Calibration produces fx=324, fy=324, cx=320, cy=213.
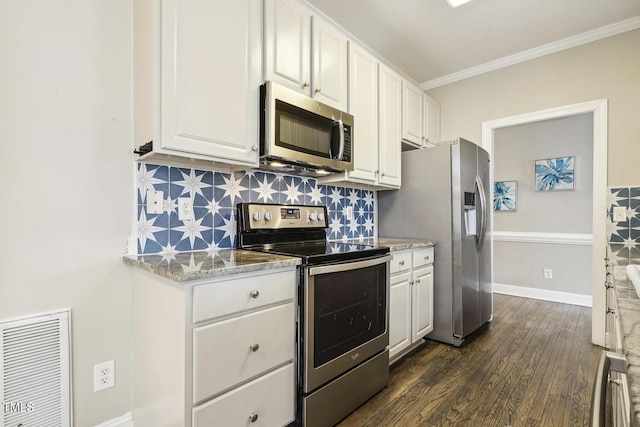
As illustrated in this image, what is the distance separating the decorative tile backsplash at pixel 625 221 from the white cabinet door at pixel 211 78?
2.92 metres

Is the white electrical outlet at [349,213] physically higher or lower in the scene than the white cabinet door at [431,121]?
lower

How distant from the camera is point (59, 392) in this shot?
4.63ft

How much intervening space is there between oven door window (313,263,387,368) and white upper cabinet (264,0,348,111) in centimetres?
113

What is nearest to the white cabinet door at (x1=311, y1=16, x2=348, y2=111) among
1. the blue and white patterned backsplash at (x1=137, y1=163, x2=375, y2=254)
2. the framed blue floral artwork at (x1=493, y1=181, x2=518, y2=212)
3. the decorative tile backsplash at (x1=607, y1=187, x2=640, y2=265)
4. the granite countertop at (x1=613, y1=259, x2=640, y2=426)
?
the blue and white patterned backsplash at (x1=137, y1=163, x2=375, y2=254)

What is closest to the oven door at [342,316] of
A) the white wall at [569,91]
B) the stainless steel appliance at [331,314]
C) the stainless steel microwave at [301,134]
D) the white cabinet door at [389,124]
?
the stainless steel appliance at [331,314]

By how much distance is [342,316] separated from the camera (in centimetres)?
175

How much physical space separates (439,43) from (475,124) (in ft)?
3.18

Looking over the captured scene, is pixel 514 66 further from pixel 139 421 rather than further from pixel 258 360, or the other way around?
pixel 139 421

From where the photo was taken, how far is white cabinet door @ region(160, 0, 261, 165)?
1409 millimetres

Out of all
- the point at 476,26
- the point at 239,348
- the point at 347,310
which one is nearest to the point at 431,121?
the point at 476,26

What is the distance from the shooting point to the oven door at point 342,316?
1.57 metres

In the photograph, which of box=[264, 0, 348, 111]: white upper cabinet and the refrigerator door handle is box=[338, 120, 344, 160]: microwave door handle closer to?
box=[264, 0, 348, 111]: white upper cabinet

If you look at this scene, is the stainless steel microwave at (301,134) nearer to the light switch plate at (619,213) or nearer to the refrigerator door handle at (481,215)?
the refrigerator door handle at (481,215)

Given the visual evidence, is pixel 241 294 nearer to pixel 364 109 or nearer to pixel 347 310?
pixel 347 310
